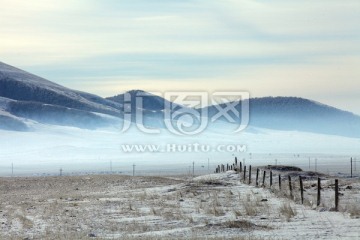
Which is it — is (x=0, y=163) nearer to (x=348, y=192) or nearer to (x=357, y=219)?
(x=348, y=192)

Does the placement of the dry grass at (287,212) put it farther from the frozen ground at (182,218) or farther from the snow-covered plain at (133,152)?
the snow-covered plain at (133,152)

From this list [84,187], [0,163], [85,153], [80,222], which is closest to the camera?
[80,222]

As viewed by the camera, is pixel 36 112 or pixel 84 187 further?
pixel 36 112

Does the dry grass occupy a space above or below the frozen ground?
above

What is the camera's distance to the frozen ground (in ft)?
66.6

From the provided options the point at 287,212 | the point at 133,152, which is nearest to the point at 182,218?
the point at 287,212

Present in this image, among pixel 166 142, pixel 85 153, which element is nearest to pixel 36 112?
pixel 166 142

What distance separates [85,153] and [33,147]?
959 cm

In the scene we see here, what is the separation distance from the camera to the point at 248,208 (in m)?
25.1

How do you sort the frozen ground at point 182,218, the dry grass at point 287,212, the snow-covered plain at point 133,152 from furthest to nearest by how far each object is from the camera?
1. the snow-covered plain at point 133,152
2. the dry grass at point 287,212
3. the frozen ground at point 182,218

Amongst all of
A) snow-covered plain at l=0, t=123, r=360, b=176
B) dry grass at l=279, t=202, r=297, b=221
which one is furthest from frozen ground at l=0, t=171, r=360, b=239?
snow-covered plain at l=0, t=123, r=360, b=176

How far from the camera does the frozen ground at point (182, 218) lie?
Answer: 20.3m

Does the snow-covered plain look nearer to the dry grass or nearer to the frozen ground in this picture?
the frozen ground

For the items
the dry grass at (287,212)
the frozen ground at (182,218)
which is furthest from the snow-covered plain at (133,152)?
the dry grass at (287,212)
